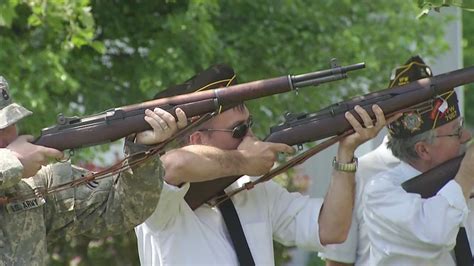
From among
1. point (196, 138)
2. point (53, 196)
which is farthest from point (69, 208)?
point (196, 138)

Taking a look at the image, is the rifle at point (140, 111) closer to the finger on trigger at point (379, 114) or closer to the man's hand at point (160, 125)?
the man's hand at point (160, 125)

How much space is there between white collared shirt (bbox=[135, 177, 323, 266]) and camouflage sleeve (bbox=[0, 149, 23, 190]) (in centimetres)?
79

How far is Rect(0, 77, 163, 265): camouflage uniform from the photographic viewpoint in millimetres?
4949

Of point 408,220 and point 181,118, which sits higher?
point 181,118

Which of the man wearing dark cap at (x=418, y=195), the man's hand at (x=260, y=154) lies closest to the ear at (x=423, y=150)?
the man wearing dark cap at (x=418, y=195)

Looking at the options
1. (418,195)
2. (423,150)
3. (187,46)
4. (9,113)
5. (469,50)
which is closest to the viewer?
(9,113)

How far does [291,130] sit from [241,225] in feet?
1.57

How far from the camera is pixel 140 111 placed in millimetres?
5074

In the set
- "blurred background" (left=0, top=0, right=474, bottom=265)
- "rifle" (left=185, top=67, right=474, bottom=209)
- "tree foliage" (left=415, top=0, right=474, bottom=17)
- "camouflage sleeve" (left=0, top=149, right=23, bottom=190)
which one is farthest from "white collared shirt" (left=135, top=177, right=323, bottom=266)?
"blurred background" (left=0, top=0, right=474, bottom=265)

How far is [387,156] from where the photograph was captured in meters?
6.72

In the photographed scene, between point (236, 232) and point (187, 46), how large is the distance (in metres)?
3.12

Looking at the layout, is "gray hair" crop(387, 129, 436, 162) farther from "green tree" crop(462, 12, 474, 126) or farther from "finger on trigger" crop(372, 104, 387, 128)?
"green tree" crop(462, 12, 474, 126)

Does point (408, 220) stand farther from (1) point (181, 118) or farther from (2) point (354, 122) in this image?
(1) point (181, 118)

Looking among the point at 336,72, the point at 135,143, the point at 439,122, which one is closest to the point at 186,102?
the point at 135,143
